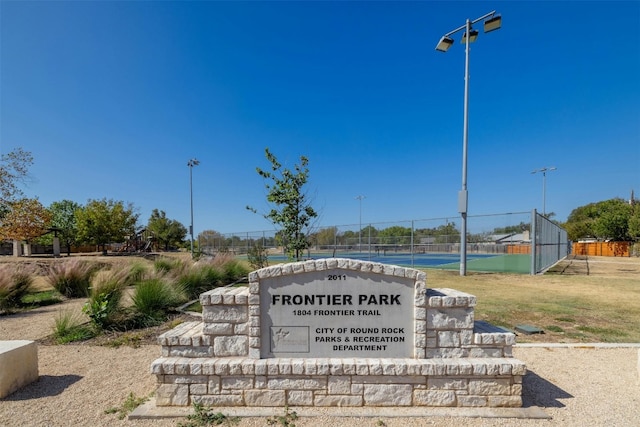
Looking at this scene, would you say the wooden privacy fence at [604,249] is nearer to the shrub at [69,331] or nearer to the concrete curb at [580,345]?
the concrete curb at [580,345]

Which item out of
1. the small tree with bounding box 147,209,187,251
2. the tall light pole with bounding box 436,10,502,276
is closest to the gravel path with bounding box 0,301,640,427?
the tall light pole with bounding box 436,10,502,276

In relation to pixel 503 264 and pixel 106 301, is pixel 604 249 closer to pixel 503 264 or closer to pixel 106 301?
pixel 503 264

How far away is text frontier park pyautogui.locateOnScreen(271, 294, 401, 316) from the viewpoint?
3.23 meters

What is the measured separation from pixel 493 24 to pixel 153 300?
48.2ft

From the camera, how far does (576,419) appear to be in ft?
9.48

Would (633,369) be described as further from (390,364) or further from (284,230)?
(284,230)

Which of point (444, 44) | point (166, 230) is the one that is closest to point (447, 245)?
point (444, 44)

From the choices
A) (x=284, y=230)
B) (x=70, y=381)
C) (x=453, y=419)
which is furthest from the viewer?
(x=284, y=230)

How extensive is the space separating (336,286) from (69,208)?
62.2 metres

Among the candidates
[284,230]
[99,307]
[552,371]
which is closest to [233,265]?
[284,230]

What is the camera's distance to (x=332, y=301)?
3.25 m

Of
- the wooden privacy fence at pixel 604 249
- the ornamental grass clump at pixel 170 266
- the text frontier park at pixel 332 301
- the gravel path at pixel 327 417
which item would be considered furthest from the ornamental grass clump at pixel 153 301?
the wooden privacy fence at pixel 604 249

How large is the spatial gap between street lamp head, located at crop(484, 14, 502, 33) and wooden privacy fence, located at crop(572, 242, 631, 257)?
34502mm

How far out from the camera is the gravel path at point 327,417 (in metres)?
2.87
